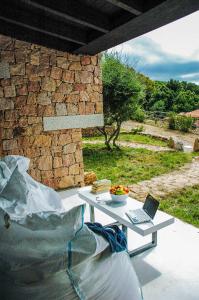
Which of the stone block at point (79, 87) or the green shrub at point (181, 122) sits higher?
the stone block at point (79, 87)

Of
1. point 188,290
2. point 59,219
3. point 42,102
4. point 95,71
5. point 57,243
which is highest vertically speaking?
point 95,71

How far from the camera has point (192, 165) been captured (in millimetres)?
6262

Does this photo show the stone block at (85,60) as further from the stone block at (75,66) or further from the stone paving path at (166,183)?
the stone paving path at (166,183)

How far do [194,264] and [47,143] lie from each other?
9.99ft

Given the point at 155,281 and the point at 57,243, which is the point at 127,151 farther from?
the point at 57,243

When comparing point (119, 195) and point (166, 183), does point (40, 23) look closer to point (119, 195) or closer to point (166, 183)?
point (119, 195)

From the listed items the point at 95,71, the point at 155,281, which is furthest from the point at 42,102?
the point at 155,281

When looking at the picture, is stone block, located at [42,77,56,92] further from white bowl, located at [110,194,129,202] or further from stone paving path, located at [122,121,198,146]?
stone paving path, located at [122,121,198,146]

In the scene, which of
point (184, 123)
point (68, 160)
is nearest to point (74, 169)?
point (68, 160)

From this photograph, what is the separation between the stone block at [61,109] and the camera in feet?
14.9

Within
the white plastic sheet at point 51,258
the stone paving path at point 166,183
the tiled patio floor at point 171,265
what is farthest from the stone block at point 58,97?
the white plastic sheet at point 51,258

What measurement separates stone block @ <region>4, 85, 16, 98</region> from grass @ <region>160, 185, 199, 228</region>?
2.93 m

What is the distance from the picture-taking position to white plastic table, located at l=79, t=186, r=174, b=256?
7.61ft

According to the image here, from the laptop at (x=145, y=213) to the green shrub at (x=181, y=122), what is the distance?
9.77m
